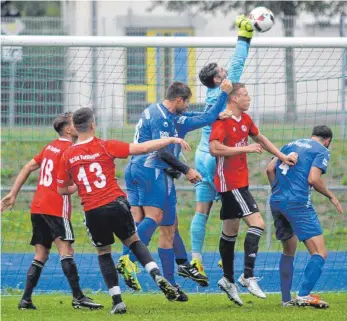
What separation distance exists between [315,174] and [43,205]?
2.76m

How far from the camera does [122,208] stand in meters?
9.70

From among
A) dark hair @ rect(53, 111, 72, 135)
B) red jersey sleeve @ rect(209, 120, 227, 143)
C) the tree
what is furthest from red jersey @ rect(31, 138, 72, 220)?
the tree

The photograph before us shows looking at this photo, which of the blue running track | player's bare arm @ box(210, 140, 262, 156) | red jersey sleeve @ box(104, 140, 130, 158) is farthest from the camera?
the blue running track

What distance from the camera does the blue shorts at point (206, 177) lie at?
1180cm

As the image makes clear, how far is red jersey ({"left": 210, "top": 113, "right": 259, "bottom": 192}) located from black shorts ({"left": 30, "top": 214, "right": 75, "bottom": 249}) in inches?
62.3

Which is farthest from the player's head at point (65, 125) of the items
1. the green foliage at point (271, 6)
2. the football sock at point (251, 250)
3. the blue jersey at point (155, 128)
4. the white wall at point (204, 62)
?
the green foliage at point (271, 6)

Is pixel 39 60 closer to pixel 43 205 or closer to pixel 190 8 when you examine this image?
pixel 43 205

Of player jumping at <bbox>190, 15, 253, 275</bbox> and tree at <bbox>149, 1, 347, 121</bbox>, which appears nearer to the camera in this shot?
player jumping at <bbox>190, 15, 253, 275</bbox>

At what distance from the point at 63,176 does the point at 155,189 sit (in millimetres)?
1278

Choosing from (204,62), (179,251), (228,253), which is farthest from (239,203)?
(204,62)

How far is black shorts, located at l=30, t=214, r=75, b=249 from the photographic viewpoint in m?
10.6

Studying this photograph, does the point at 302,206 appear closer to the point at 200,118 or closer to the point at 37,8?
the point at 200,118

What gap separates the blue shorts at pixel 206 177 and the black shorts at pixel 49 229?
73.2 inches

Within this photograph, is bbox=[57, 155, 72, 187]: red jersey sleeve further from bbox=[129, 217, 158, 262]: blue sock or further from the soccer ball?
the soccer ball
